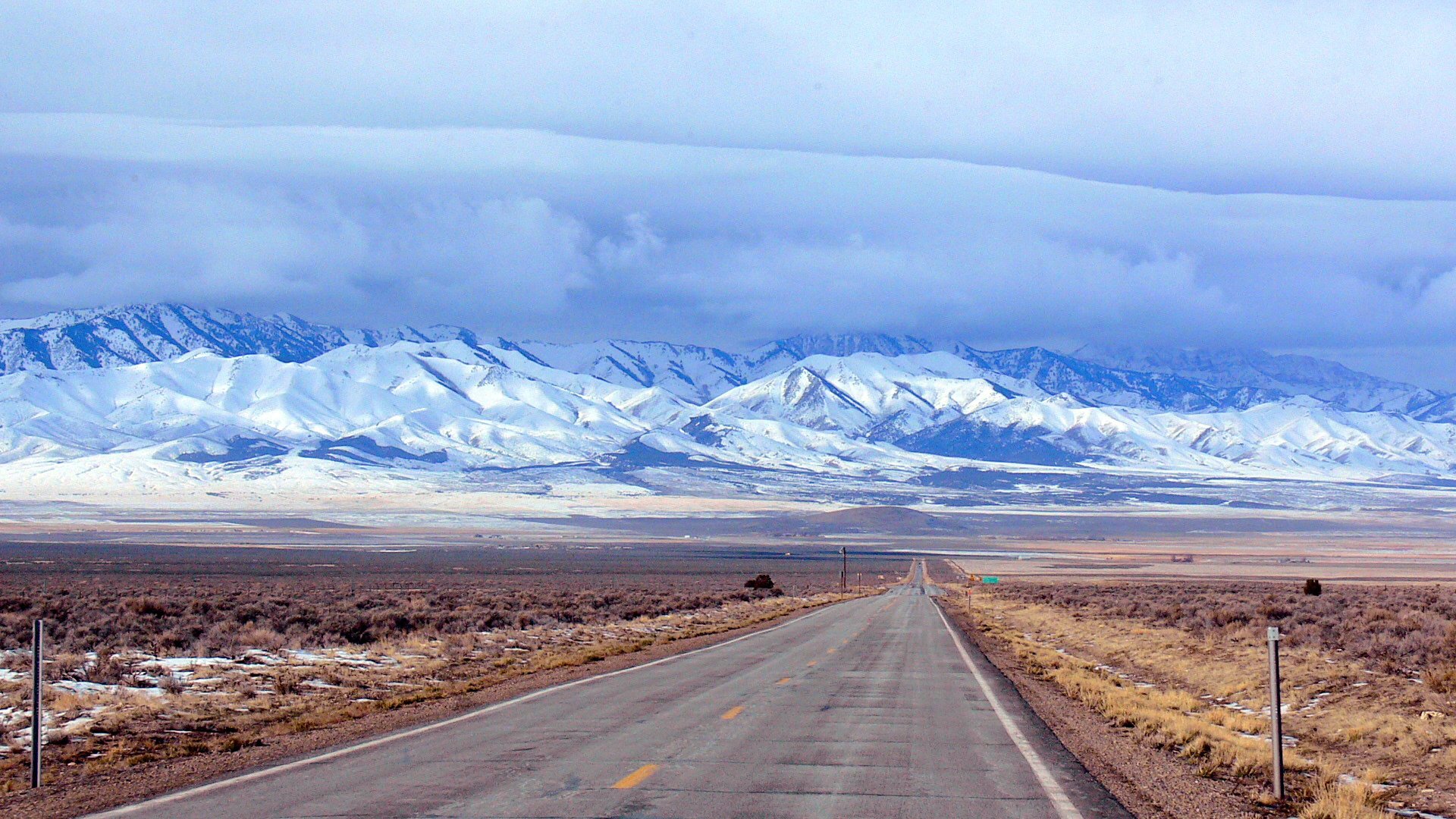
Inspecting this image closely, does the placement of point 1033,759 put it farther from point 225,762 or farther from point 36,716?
point 36,716

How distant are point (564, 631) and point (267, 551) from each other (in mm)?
89181

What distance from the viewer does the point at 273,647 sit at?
23.6 meters

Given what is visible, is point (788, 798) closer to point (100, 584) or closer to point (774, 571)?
point (100, 584)

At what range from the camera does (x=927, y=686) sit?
19969mm

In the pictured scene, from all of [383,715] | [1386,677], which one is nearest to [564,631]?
[383,715]

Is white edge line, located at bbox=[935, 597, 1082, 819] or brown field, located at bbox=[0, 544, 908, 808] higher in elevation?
white edge line, located at bbox=[935, 597, 1082, 819]

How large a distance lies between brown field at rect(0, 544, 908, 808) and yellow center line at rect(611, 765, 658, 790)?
4.61 metres

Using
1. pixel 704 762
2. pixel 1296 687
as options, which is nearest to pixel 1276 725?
pixel 704 762

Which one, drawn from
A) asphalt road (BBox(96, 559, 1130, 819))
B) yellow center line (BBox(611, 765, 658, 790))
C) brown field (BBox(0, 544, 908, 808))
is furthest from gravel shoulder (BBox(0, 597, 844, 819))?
yellow center line (BBox(611, 765, 658, 790))

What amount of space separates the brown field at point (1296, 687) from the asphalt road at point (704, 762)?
1.64 metres

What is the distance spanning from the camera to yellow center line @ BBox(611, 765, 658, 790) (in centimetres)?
1083

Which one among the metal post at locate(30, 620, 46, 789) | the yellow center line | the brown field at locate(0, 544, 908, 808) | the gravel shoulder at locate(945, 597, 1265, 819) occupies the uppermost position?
the metal post at locate(30, 620, 46, 789)

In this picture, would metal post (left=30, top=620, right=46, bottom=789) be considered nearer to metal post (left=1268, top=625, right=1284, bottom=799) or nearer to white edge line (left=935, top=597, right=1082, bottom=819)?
white edge line (left=935, top=597, right=1082, bottom=819)

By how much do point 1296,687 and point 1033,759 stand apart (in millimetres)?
7614
